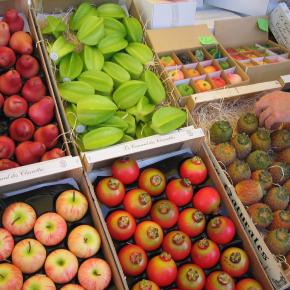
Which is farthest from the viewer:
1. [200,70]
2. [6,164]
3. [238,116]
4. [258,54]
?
[258,54]

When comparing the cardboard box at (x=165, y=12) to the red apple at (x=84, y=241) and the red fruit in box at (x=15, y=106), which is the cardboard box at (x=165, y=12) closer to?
the red fruit in box at (x=15, y=106)

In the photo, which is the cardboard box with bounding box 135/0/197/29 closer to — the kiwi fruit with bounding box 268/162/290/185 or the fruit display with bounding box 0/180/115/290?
the kiwi fruit with bounding box 268/162/290/185

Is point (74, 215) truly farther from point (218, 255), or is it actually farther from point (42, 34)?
point (42, 34)

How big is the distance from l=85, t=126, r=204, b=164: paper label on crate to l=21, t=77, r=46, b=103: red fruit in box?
13.4 inches

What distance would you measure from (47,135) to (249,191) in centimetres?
80

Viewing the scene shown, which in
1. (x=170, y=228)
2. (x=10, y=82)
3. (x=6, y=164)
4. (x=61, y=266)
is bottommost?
(x=170, y=228)

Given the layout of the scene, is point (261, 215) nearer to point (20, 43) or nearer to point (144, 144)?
point (144, 144)

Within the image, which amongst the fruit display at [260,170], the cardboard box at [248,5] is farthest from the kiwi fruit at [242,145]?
the cardboard box at [248,5]

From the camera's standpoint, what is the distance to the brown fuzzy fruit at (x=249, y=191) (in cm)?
146

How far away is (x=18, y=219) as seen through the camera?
1.22m

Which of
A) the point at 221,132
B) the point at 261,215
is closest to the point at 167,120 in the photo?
the point at 221,132

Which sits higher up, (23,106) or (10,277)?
(23,106)

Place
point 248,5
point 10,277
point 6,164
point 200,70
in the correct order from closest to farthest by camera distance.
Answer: point 10,277
point 6,164
point 200,70
point 248,5

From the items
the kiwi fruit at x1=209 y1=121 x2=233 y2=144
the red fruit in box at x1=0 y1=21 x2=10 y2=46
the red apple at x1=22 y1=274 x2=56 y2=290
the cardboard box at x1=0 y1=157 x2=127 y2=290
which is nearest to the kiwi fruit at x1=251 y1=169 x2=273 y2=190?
the kiwi fruit at x1=209 y1=121 x2=233 y2=144
